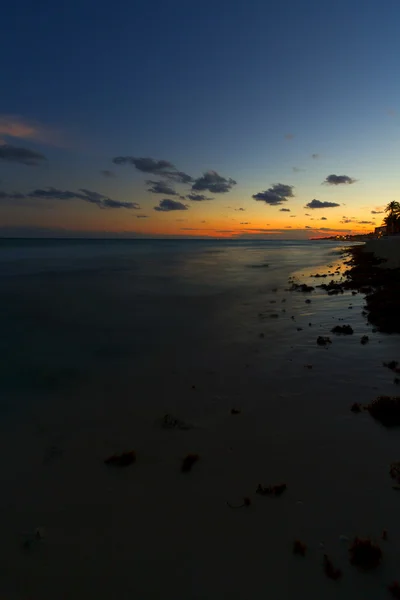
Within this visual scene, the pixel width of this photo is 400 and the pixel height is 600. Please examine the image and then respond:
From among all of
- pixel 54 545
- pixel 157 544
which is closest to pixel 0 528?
pixel 54 545

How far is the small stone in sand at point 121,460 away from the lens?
736cm

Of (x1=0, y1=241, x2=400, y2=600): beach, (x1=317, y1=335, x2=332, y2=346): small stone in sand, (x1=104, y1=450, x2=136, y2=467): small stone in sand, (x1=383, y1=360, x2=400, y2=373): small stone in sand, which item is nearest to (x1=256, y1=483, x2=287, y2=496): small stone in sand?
(x1=0, y1=241, x2=400, y2=600): beach

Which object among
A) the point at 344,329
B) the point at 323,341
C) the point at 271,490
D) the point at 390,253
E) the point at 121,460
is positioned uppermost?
the point at 390,253

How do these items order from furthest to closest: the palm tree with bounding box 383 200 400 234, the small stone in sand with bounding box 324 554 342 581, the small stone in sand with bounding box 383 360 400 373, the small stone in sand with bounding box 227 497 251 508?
the palm tree with bounding box 383 200 400 234 < the small stone in sand with bounding box 383 360 400 373 < the small stone in sand with bounding box 227 497 251 508 < the small stone in sand with bounding box 324 554 342 581

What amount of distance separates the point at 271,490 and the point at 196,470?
1.70 m

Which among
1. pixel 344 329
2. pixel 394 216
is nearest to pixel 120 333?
pixel 344 329

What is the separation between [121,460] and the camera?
291 inches

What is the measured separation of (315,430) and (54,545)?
6219mm

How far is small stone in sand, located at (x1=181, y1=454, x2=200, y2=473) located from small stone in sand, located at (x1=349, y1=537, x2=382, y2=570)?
3.40m

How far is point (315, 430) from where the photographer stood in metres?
8.16

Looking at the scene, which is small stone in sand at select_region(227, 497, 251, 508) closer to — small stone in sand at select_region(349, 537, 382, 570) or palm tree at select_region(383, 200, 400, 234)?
small stone in sand at select_region(349, 537, 382, 570)

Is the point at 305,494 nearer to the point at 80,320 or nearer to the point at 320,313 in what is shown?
the point at 320,313

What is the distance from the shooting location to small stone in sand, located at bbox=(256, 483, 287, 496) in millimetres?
6268

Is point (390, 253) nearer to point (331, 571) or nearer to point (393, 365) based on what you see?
point (393, 365)
